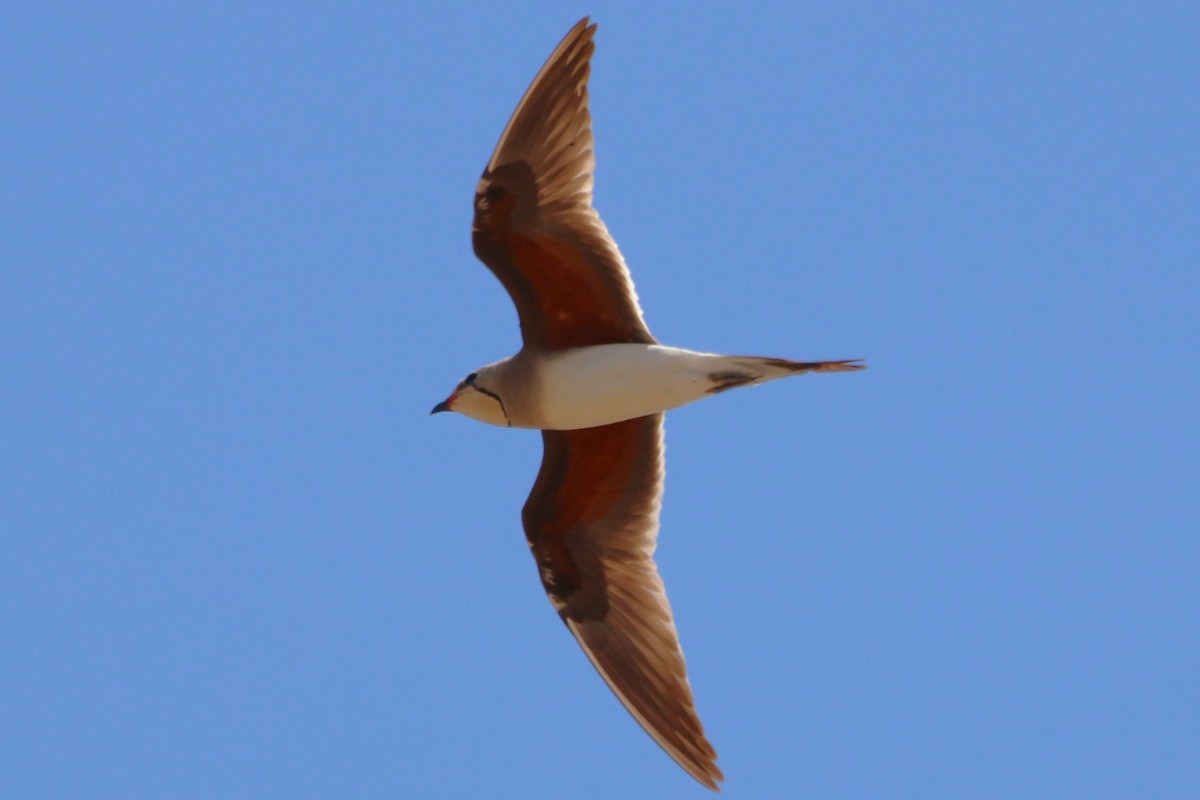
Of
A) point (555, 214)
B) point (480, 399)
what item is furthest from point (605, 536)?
point (555, 214)

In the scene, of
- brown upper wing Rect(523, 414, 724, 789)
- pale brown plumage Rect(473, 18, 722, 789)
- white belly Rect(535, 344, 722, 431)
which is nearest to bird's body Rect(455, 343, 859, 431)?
white belly Rect(535, 344, 722, 431)

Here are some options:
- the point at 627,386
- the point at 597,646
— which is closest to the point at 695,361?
the point at 627,386

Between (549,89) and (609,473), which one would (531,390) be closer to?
(609,473)

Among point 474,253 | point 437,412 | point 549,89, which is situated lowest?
point 437,412

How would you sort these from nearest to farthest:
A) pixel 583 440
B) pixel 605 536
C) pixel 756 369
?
pixel 756 369
pixel 583 440
pixel 605 536

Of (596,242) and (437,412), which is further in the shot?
(437,412)

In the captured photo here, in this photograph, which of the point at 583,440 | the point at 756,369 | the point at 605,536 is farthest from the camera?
the point at 605,536

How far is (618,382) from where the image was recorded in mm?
9703

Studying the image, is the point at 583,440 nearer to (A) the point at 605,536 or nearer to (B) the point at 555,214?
(A) the point at 605,536

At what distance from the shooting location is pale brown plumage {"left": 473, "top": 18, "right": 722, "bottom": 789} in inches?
375

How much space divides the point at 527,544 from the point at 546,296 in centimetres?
157

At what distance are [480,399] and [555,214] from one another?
122 centimetres

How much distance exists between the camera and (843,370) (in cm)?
923

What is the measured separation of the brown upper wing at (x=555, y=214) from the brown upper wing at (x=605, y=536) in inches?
34.6
